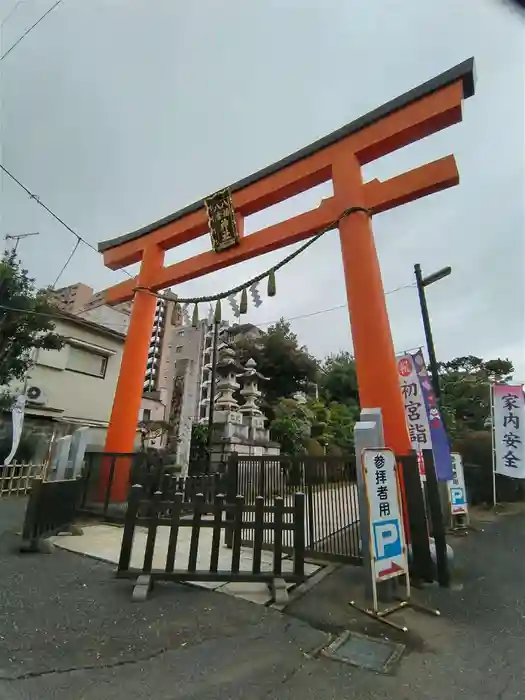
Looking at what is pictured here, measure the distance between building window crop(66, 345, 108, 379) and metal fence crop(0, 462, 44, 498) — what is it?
181 inches

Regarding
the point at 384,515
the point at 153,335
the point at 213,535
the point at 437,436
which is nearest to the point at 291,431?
the point at 153,335

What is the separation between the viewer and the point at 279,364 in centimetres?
2820

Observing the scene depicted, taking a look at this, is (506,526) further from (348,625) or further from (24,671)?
(24,671)

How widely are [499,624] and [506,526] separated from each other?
585 centimetres

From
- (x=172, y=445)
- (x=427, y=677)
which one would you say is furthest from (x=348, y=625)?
(x=172, y=445)

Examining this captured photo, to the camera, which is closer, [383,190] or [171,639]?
[171,639]

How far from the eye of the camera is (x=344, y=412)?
25.5 meters

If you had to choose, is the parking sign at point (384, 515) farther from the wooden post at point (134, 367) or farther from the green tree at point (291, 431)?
the green tree at point (291, 431)

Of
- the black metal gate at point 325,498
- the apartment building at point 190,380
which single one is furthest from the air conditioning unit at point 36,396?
the black metal gate at point 325,498

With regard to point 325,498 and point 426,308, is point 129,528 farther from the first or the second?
point 426,308

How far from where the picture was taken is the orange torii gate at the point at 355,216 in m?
6.20

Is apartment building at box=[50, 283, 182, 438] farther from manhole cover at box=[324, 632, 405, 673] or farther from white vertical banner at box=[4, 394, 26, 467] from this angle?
manhole cover at box=[324, 632, 405, 673]

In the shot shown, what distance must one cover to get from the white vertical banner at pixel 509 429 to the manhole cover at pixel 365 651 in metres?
7.63

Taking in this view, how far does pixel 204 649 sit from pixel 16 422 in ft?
36.6
